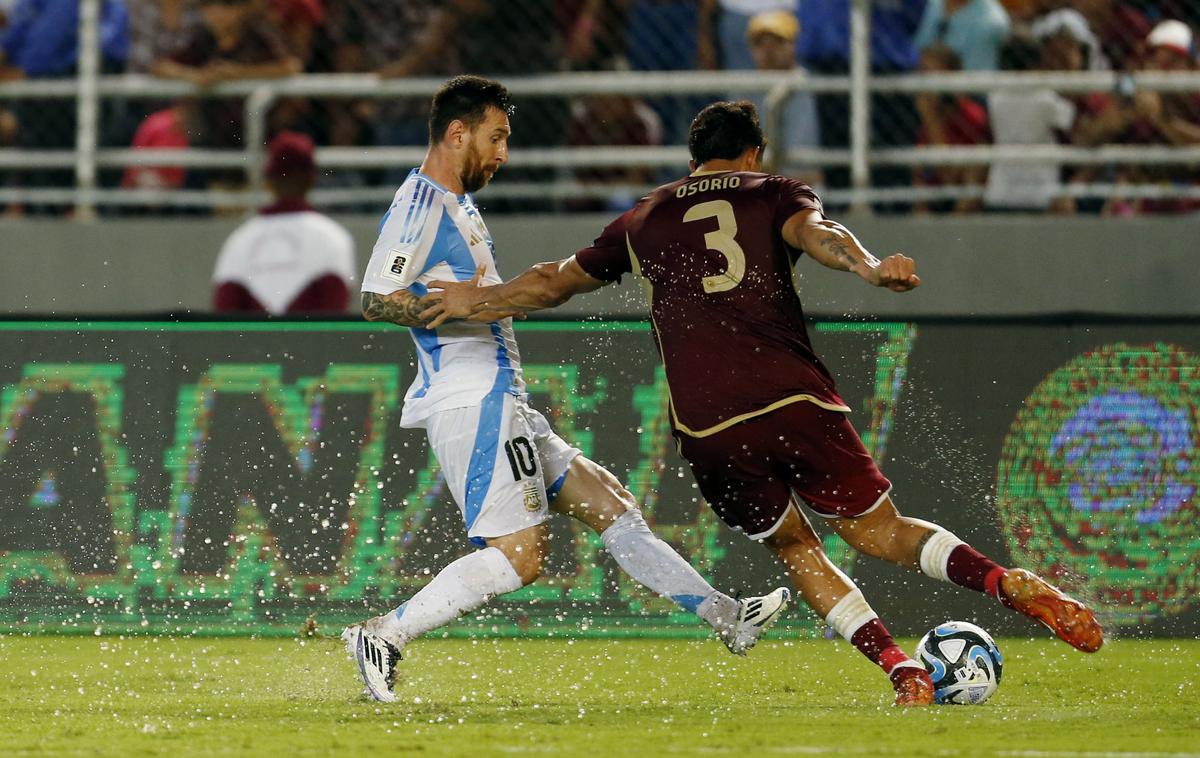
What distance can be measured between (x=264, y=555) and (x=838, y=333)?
9.60ft

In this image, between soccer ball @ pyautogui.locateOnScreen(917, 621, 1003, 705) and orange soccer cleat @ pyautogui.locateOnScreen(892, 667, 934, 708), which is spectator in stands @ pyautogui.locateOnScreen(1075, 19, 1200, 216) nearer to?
soccer ball @ pyautogui.locateOnScreen(917, 621, 1003, 705)

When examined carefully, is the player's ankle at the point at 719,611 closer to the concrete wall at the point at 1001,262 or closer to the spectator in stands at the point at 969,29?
the concrete wall at the point at 1001,262

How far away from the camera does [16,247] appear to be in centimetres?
1177

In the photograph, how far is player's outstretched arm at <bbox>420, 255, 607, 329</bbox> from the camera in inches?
282

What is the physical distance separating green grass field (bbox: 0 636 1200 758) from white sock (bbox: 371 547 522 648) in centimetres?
28

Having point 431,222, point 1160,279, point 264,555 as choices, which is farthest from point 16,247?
point 1160,279

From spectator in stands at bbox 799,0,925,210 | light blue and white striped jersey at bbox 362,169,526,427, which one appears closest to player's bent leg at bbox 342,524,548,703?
light blue and white striped jersey at bbox 362,169,526,427

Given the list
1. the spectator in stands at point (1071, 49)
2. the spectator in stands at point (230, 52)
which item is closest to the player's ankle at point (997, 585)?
the spectator in stands at point (1071, 49)

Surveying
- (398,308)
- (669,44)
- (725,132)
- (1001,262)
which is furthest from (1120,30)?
(398,308)

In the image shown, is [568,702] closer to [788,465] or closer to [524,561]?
[524,561]

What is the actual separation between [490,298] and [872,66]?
15.6 feet

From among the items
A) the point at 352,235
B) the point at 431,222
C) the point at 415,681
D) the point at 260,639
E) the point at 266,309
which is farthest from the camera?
the point at 352,235

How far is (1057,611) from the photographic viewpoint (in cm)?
673

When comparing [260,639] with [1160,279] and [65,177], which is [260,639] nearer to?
[65,177]
